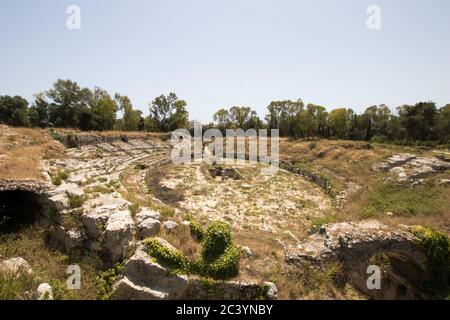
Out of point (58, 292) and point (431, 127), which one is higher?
point (431, 127)

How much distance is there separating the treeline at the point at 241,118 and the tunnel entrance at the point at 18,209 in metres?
35.5

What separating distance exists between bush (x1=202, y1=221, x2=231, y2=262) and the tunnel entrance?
32.2ft

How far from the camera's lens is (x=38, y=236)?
12.6m

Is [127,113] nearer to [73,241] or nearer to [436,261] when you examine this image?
[73,241]

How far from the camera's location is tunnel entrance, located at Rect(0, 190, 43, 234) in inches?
523

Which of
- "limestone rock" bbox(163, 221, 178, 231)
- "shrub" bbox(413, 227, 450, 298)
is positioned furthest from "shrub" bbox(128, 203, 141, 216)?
"shrub" bbox(413, 227, 450, 298)

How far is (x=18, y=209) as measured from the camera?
14469 millimetres

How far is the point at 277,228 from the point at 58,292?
13681 mm

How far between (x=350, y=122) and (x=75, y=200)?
242 ft

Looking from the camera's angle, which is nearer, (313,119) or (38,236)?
(38,236)

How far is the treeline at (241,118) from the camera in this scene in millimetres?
47406

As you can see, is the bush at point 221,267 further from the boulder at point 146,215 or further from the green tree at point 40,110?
the green tree at point 40,110
